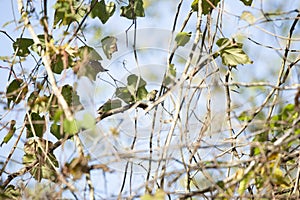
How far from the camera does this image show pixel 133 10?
131 centimetres

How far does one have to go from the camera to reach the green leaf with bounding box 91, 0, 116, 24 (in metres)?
1.29

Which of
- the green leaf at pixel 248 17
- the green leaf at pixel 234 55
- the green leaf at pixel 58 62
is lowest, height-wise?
the green leaf at pixel 58 62

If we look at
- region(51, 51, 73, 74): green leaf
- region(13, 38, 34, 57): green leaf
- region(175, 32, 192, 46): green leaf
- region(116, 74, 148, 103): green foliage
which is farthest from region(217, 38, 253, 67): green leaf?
region(13, 38, 34, 57): green leaf

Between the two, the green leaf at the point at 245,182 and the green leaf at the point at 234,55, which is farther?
the green leaf at the point at 234,55

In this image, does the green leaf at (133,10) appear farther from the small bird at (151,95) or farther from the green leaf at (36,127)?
the green leaf at (36,127)

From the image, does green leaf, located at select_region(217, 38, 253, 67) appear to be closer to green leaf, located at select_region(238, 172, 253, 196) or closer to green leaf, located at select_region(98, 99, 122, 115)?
green leaf, located at select_region(98, 99, 122, 115)

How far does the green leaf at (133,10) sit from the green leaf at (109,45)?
93 millimetres

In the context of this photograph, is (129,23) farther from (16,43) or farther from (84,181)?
(84,181)

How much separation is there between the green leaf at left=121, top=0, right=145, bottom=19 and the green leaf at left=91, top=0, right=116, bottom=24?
0.14 feet

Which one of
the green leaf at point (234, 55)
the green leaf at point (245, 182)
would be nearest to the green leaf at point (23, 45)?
the green leaf at point (234, 55)

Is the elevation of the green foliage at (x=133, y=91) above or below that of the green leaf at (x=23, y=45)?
below

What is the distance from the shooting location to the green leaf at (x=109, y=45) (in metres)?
1.25

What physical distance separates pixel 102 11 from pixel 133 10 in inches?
3.0

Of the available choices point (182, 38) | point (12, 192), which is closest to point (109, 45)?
point (182, 38)
